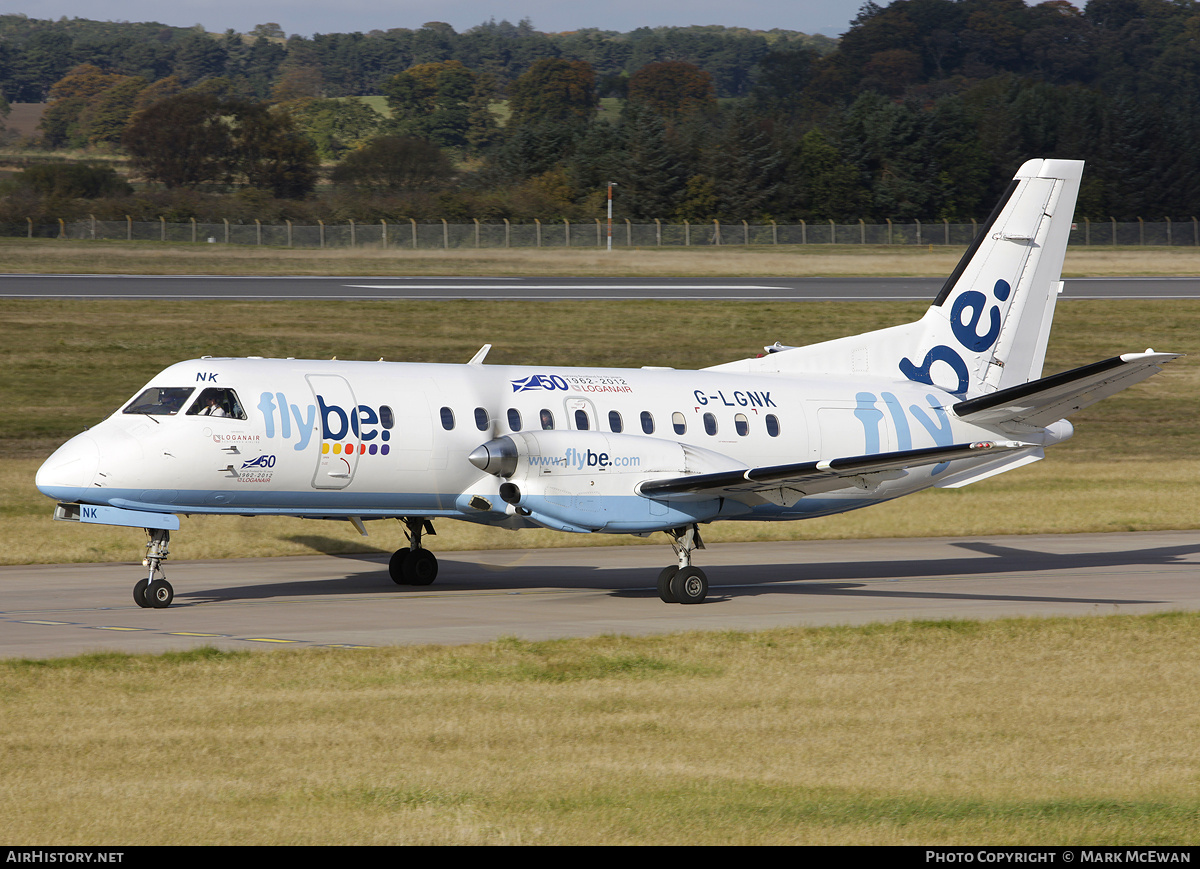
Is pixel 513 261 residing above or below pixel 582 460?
above

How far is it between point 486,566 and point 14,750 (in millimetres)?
14014

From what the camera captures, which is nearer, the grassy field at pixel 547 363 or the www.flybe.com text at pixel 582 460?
the www.flybe.com text at pixel 582 460

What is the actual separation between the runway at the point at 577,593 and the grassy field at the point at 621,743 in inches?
66.9

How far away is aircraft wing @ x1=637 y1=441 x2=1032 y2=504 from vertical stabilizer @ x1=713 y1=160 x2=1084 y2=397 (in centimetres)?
399

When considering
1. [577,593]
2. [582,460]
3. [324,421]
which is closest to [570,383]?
[582,460]

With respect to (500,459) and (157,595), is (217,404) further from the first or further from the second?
(500,459)

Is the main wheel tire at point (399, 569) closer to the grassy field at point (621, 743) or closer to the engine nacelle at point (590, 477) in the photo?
the engine nacelle at point (590, 477)

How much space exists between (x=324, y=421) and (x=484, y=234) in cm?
6527

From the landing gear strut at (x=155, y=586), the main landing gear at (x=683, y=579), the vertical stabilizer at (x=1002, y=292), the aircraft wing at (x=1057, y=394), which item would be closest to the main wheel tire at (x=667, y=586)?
the main landing gear at (x=683, y=579)

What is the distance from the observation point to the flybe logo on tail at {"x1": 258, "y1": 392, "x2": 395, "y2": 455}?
1902 centimetres

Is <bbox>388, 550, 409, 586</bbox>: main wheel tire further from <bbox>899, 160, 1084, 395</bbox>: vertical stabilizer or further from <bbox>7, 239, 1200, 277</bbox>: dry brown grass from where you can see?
<bbox>7, 239, 1200, 277</bbox>: dry brown grass

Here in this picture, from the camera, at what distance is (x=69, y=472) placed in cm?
1778

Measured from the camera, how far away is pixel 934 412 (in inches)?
917

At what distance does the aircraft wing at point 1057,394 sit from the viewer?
1948 cm
